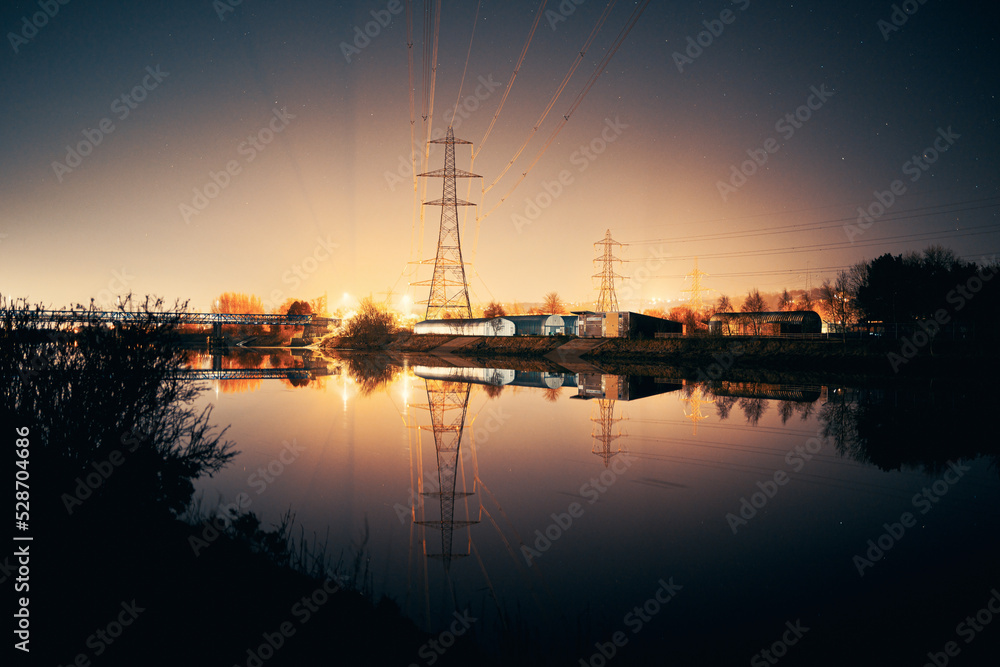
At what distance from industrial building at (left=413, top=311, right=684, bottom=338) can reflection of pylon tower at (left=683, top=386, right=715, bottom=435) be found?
33.3 m

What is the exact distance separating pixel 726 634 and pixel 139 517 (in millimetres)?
8200

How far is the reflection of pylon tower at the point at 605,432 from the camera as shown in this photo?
588 inches

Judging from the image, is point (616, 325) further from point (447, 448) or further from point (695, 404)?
point (447, 448)

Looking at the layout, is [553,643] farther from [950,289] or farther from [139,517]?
[950,289]

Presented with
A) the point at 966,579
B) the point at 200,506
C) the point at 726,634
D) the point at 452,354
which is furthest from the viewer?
the point at 452,354

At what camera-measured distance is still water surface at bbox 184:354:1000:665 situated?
626cm

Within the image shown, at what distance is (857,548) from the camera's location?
8578mm

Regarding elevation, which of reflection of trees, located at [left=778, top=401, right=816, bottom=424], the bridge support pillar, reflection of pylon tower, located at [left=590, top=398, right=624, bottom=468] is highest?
the bridge support pillar

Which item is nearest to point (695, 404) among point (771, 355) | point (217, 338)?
point (771, 355)

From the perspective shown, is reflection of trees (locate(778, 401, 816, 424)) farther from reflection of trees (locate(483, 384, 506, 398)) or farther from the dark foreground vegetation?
the dark foreground vegetation

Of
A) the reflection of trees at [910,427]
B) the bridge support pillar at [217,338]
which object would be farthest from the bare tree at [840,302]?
the bridge support pillar at [217,338]

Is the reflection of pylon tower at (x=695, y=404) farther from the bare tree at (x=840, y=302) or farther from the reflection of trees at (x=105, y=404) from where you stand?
the bare tree at (x=840, y=302)

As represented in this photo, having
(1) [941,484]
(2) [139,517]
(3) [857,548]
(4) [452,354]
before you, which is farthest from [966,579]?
(4) [452,354]

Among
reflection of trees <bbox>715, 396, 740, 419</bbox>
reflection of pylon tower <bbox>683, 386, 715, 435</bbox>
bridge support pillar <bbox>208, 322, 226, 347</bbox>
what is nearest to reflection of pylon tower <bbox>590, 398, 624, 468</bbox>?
reflection of pylon tower <bbox>683, 386, 715, 435</bbox>
